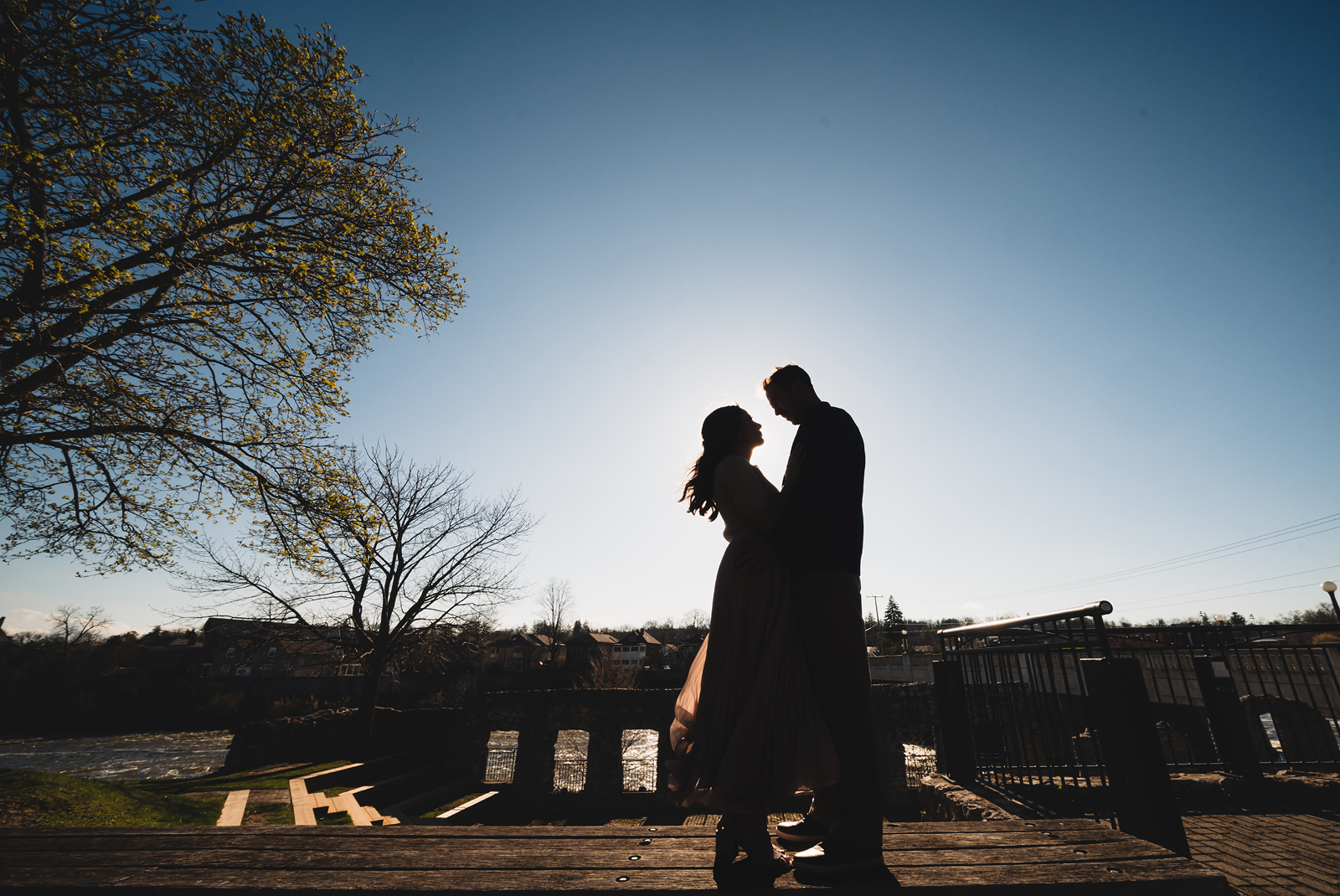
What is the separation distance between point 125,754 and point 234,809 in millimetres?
30893

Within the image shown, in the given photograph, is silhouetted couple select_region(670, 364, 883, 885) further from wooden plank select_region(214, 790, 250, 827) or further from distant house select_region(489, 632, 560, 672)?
distant house select_region(489, 632, 560, 672)

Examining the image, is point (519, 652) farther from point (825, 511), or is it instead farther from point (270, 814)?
point (825, 511)

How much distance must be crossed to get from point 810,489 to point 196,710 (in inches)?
2296

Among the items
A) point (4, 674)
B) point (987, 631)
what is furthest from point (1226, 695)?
point (4, 674)

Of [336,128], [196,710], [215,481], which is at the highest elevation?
[336,128]

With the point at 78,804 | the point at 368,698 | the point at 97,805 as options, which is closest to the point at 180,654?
the point at 368,698

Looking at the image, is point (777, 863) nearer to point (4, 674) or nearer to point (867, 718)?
point (867, 718)

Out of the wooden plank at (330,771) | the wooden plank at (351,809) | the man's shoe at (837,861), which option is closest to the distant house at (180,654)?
the wooden plank at (330,771)

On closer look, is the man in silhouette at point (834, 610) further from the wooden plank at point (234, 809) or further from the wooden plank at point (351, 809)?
the wooden plank at point (351, 809)

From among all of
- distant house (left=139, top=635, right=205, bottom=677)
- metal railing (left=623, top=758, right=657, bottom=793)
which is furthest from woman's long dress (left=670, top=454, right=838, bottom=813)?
distant house (left=139, top=635, right=205, bottom=677)

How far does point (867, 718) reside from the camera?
2.01m

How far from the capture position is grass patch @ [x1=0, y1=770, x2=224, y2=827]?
621cm

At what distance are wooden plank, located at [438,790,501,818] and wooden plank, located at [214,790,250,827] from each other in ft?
18.8

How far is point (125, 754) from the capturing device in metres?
29.0
